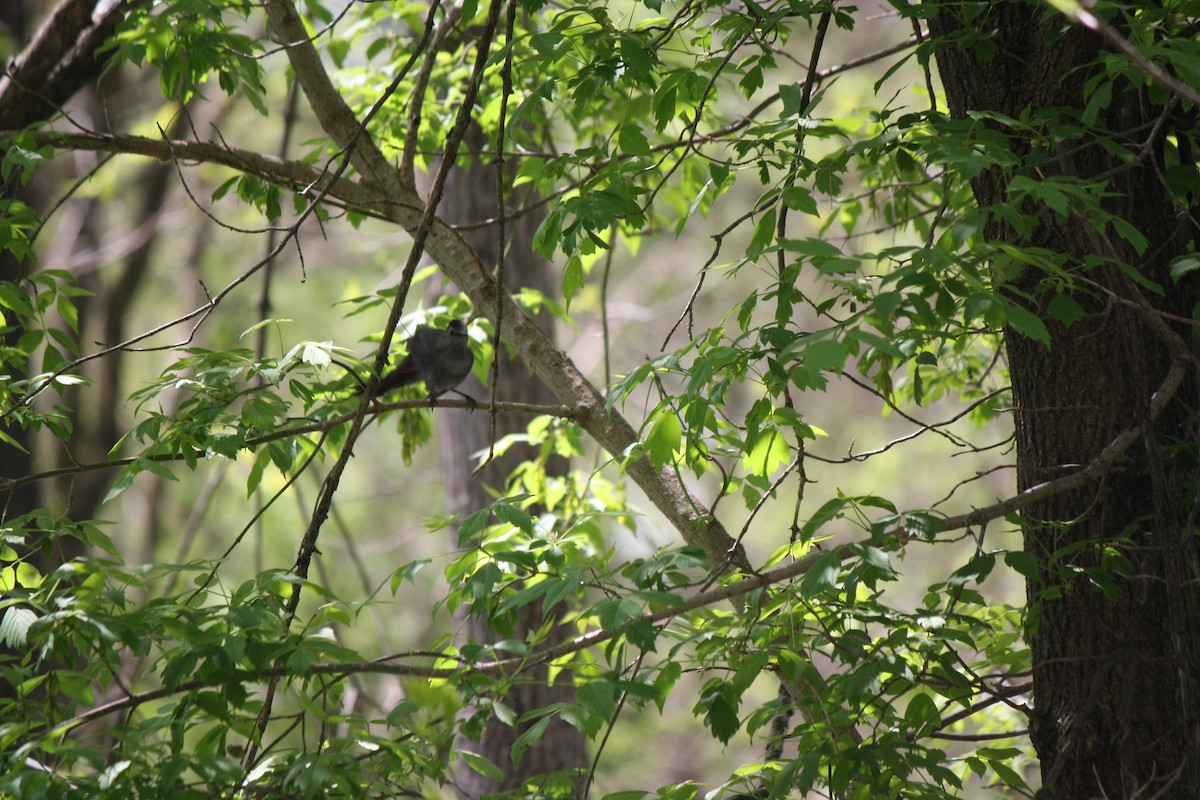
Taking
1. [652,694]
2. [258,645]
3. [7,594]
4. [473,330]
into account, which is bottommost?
[652,694]

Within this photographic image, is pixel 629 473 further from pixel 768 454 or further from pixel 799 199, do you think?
pixel 799 199

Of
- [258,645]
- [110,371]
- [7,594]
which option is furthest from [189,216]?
[258,645]

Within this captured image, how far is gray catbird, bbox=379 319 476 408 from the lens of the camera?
3.62 meters

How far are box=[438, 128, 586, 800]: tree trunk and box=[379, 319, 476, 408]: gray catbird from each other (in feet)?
1.96

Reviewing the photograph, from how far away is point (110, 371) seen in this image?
731 centimetres

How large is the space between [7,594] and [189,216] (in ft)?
22.0

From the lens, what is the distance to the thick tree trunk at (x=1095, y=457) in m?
1.94

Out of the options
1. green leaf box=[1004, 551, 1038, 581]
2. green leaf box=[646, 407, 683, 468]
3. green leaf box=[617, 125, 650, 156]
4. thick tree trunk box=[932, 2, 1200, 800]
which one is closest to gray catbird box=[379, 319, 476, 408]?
green leaf box=[617, 125, 650, 156]

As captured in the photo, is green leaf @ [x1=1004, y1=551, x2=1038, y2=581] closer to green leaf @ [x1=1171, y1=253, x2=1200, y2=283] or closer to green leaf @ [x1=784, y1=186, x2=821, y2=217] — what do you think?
green leaf @ [x1=1171, y1=253, x2=1200, y2=283]

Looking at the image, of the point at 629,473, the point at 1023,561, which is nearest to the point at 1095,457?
the point at 1023,561

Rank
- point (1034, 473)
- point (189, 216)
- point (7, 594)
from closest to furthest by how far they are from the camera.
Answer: point (7, 594) → point (1034, 473) → point (189, 216)

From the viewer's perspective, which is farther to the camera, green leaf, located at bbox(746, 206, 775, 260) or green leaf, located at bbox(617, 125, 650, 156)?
green leaf, located at bbox(617, 125, 650, 156)

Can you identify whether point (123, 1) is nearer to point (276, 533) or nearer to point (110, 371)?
point (110, 371)

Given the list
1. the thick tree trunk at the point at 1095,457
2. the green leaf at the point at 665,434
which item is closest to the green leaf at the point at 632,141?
the green leaf at the point at 665,434
